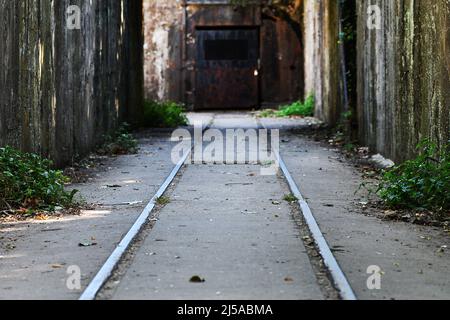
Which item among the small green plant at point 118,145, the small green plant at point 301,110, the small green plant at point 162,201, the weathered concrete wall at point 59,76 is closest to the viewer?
the small green plant at point 162,201

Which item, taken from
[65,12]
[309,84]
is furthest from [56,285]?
[309,84]

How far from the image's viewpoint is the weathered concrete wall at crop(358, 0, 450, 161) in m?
10.9

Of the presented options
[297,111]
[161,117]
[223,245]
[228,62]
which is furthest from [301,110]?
[223,245]

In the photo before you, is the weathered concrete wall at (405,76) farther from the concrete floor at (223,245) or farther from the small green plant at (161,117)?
the small green plant at (161,117)

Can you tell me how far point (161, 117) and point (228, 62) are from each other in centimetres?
871

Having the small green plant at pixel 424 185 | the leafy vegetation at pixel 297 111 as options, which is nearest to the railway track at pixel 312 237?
the small green plant at pixel 424 185

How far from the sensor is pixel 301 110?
29.9m

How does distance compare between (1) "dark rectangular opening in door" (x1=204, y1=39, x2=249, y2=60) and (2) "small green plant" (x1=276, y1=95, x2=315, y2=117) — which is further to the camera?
(1) "dark rectangular opening in door" (x1=204, y1=39, x2=249, y2=60)

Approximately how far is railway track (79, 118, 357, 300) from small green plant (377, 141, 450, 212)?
0.96 m

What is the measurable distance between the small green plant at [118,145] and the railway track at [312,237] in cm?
515

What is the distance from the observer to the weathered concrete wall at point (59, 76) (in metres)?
11.4

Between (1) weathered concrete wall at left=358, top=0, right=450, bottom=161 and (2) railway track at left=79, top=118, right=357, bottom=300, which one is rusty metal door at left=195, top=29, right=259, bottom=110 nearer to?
(1) weathered concrete wall at left=358, top=0, right=450, bottom=161

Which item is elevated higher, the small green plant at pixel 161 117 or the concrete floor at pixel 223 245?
the small green plant at pixel 161 117

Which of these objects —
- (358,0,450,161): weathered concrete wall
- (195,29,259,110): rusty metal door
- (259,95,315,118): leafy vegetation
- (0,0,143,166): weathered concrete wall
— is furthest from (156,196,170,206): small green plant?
(195,29,259,110): rusty metal door
